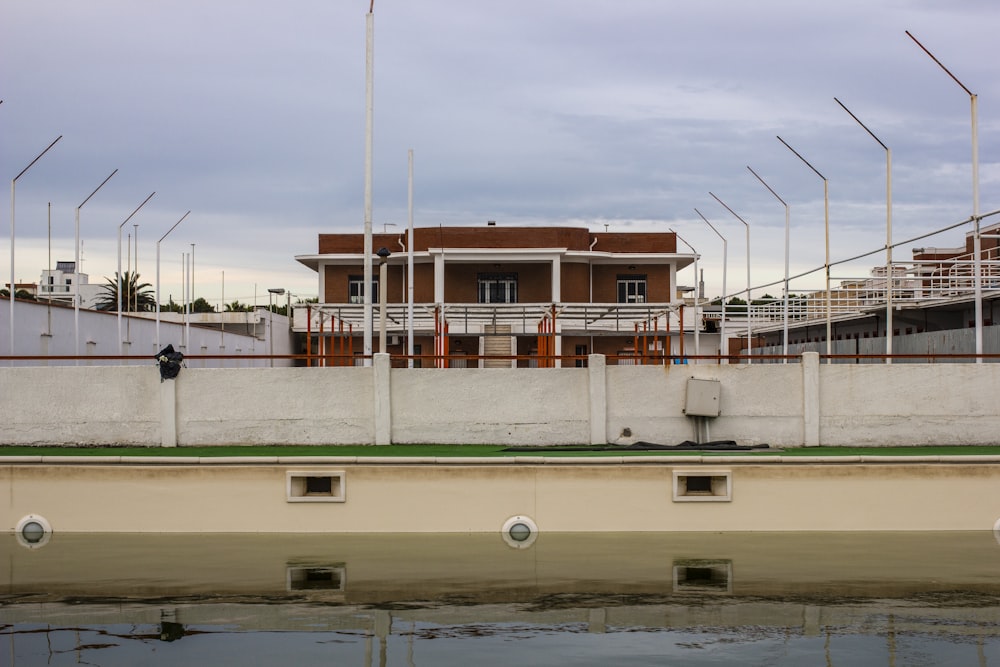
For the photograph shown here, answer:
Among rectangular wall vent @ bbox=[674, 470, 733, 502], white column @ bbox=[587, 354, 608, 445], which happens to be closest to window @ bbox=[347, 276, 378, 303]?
white column @ bbox=[587, 354, 608, 445]

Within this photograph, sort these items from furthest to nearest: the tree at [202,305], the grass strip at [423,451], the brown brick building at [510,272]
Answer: the tree at [202,305], the brown brick building at [510,272], the grass strip at [423,451]

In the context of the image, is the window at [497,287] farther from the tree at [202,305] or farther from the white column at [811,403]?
the tree at [202,305]

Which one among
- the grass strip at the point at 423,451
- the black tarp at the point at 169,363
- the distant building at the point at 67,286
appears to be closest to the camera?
the grass strip at the point at 423,451

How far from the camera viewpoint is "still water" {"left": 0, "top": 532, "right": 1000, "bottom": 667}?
39.8ft

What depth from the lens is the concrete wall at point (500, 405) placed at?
2095 cm

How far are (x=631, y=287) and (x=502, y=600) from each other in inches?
1549

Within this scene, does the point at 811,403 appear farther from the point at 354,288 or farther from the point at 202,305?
Answer: the point at 202,305

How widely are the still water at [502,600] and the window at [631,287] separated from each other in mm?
34501

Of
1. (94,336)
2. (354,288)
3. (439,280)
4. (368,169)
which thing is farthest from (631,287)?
(368,169)

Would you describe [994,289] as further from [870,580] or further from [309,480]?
[309,480]

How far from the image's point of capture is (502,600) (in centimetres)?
1449

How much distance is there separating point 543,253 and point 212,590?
34.0 m

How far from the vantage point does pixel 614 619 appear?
13594mm

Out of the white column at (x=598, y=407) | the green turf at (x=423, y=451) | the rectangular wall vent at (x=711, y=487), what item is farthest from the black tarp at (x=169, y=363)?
the rectangular wall vent at (x=711, y=487)
